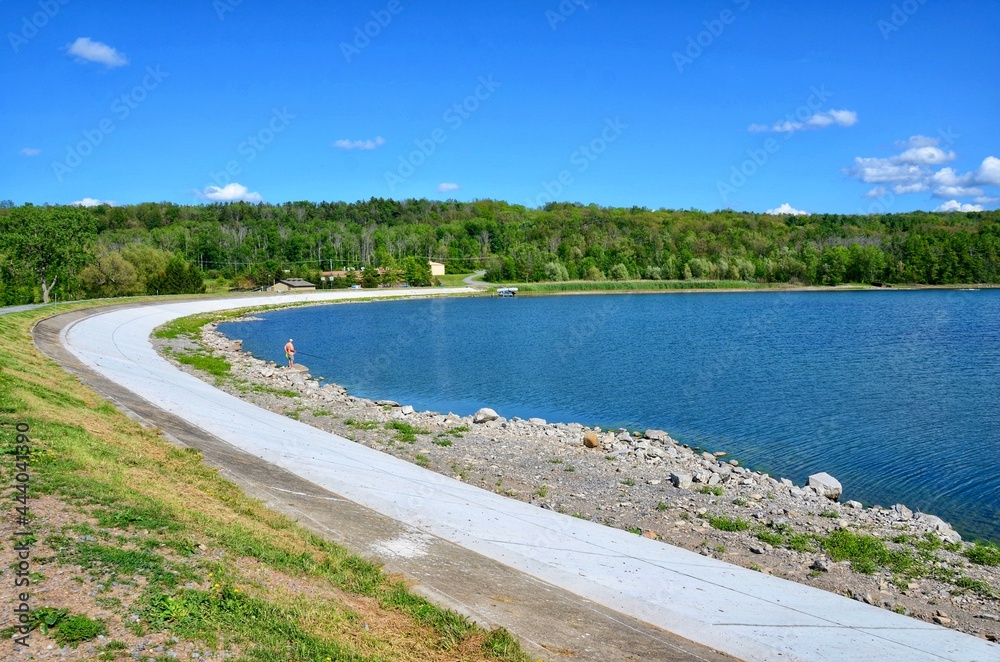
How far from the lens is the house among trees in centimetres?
12975

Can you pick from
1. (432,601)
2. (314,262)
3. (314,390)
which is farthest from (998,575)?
(314,262)

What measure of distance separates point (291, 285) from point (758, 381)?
113509mm

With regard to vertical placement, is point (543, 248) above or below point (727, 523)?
above

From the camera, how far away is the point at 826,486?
651 inches

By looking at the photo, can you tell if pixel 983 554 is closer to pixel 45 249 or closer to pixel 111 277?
pixel 45 249

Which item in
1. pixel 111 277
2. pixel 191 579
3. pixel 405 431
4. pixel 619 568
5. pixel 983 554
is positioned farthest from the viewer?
pixel 111 277

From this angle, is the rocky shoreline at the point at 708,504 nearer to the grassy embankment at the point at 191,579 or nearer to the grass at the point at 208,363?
the grassy embankment at the point at 191,579

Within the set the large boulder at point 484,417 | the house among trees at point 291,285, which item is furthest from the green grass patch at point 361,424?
Result: the house among trees at point 291,285

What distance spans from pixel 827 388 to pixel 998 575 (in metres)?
20.3

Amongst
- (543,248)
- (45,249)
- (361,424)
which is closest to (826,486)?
(361,424)

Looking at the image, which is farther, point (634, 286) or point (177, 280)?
point (634, 286)

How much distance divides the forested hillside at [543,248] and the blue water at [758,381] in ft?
200

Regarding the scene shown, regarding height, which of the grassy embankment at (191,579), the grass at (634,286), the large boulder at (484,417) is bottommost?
the large boulder at (484,417)

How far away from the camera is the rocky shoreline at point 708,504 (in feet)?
36.6
